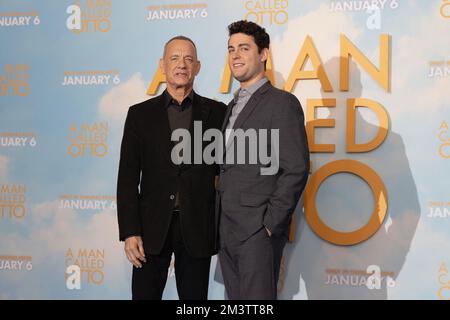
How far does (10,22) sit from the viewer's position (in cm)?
426

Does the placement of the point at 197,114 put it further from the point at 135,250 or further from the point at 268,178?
the point at 135,250

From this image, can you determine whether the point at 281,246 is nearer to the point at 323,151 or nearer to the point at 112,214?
the point at 323,151

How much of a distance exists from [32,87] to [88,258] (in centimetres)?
121

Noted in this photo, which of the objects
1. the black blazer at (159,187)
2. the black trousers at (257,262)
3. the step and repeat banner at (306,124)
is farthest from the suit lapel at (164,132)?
the step and repeat banner at (306,124)

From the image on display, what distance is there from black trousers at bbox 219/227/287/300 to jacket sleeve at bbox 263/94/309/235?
0.07 m

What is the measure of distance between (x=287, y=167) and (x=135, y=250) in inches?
31.5

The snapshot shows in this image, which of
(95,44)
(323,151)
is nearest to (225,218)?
(323,151)

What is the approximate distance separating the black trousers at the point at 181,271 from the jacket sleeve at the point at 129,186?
154mm

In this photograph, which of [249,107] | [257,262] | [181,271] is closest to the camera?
[257,262]

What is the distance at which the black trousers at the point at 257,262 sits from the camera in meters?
2.66

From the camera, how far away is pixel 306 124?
3.66 meters

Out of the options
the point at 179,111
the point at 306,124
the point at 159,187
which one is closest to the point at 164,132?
the point at 179,111

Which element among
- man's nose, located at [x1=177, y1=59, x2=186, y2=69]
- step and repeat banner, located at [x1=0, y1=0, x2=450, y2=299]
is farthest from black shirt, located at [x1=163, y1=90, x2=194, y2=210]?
step and repeat banner, located at [x1=0, y1=0, x2=450, y2=299]

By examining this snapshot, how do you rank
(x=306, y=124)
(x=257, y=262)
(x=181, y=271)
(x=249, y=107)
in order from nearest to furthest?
(x=257, y=262) → (x=249, y=107) → (x=181, y=271) → (x=306, y=124)
